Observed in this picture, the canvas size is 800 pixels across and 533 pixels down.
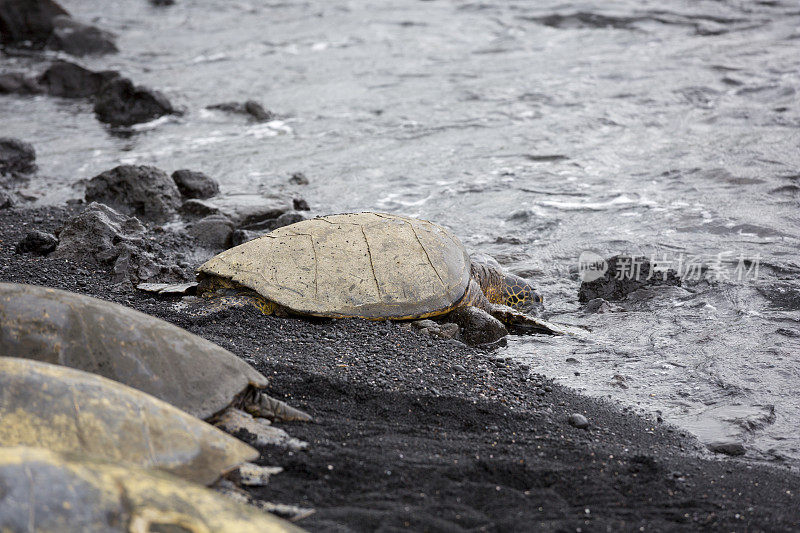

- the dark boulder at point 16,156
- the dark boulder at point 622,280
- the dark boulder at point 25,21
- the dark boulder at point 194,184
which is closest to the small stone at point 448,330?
the dark boulder at point 622,280

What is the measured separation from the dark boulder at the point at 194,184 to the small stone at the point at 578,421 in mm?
5264

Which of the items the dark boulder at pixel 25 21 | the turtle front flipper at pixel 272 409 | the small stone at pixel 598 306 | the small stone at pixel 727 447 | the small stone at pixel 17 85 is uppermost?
the dark boulder at pixel 25 21

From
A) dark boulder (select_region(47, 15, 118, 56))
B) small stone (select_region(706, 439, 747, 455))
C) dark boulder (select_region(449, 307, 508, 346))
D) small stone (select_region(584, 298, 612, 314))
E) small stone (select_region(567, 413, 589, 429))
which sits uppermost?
dark boulder (select_region(47, 15, 118, 56))

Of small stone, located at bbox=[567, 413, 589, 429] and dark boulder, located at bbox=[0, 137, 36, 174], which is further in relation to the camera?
dark boulder, located at bbox=[0, 137, 36, 174]

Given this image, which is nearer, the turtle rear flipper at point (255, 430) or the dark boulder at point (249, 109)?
the turtle rear flipper at point (255, 430)

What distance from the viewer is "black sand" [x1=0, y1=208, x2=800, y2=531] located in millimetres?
2773

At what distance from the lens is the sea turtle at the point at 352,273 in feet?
16.0

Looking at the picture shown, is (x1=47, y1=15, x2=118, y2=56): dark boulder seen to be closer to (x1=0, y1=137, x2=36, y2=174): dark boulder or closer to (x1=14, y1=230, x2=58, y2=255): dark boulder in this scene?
(x1=0, y1=137, x2=36, y2=174): dark boulder

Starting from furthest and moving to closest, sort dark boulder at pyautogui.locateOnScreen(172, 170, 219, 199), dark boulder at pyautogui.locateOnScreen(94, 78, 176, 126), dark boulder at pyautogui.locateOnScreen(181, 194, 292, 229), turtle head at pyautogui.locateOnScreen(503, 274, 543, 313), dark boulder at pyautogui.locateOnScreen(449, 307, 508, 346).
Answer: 1. dark boulder at pyautogui.locateOnScreen(94, 78, 176, 126)
2. dark boulder at pyautogui.locateOnScreen(172, 170, 219, 199)
3. dark boulder at pyautogui.locateOnScreen(181, 194, 292, 229)
4. turtle head at pyautogui.locateOnScreen(503, 274, 543, 313)
5. dark boulder at pyautogui.locateOnScreen(449, 307, 508, 346)

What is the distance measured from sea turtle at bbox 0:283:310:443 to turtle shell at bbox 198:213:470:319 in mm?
1544

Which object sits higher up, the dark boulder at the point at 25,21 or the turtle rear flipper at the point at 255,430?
the dark boulder at the point at 25,21

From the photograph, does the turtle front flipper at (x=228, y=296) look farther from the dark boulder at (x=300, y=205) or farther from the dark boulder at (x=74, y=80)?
the dark boulder at (x=74, y=80)

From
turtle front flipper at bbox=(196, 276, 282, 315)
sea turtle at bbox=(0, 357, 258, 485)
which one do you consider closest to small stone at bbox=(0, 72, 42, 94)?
turtle front flipper at bbox=(196, 276, 282, 315)

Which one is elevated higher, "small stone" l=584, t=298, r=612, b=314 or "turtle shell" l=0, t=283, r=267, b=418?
"turtle shell" l=0, t=283, r=267, b=418
